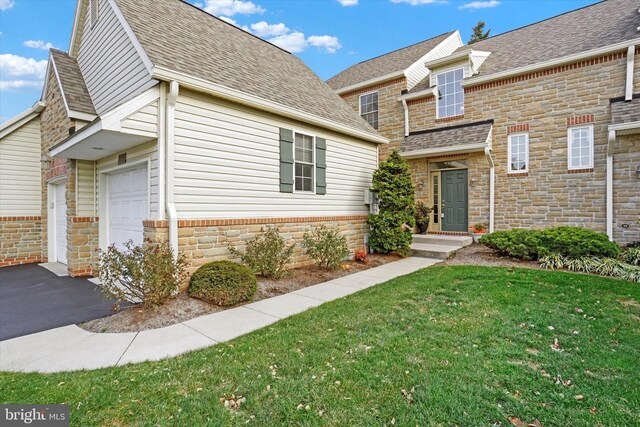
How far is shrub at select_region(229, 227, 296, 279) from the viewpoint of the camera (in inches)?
249

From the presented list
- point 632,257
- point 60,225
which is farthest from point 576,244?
point 60,225

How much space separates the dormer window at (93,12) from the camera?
752 cm

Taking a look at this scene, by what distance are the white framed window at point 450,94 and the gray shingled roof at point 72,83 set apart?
1080cm

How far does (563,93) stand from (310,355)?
35.1ft

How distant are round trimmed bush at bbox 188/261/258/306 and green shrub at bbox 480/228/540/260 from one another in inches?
242

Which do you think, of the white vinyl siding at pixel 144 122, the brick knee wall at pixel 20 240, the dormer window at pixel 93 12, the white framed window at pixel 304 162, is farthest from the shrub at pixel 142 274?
the brick knee wall at pixel 20 240

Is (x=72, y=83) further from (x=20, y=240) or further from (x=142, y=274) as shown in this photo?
(x=142, y=274)

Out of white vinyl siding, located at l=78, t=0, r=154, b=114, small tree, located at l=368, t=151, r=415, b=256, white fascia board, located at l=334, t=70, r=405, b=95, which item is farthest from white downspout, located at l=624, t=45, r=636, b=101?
white vinyl siding, located at l=78, t=0, r=154, b=114

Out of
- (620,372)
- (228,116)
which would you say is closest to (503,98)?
(228,116)

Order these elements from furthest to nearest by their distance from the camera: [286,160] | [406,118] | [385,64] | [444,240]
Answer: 1. [385,64]
2. [406,118]
3. [444,240]
4. [286,160]

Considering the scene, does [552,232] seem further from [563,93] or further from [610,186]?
[563,93]

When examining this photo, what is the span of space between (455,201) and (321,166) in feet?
18.3

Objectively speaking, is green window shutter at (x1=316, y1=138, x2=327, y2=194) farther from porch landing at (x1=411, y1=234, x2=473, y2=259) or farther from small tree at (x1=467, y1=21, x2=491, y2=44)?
small tree at (x1=467, y1=21, x2=491, y2=44)

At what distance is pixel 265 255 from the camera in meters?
6.41
